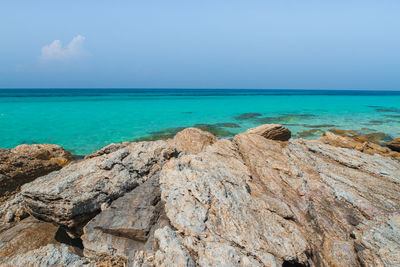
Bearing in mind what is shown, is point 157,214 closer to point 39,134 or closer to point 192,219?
point 192,219

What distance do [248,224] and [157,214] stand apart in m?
2.36

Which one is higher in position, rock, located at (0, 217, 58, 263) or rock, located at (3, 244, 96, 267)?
rock, located at (3, 244, 96, 267)

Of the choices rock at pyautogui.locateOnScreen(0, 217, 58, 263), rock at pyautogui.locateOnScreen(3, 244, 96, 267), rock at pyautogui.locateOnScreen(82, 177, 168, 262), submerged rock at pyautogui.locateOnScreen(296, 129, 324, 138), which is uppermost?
rock at pyautogui.locateOnScreen(82, 177, 168, 262)

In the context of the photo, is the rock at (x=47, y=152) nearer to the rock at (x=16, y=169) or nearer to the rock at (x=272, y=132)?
the rock at (x=16, y=169)

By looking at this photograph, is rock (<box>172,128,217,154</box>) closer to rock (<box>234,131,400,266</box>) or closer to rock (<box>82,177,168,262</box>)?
rock (<box>234,131,400,266</box>)

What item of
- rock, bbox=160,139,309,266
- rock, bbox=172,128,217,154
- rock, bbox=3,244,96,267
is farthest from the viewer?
rock, bbox=172,128,217,154

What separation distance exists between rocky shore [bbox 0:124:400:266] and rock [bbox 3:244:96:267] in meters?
0.02

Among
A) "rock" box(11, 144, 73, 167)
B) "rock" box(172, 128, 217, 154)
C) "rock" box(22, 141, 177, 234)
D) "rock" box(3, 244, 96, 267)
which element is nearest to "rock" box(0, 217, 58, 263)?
"rock" box(22, 141, 177, 234)

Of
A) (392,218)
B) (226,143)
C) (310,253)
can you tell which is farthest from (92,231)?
(392,218)

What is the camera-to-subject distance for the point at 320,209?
23.7 ft

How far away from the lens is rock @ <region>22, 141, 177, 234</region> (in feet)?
20.2

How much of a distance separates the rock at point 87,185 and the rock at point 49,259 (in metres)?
0.94

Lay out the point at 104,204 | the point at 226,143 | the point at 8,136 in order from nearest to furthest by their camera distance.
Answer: the point at 104,204
the point at 226,143
the point at 8,136

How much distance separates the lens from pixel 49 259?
510cm
